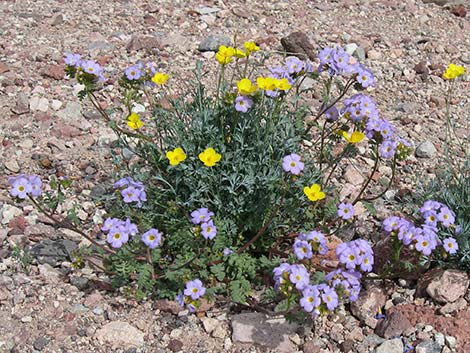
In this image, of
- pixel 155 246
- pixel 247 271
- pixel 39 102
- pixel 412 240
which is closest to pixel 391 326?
pixel 412 240

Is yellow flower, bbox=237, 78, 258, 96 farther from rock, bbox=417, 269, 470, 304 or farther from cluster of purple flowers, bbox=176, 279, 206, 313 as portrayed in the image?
rock, bbox=417, 269, 470, 304

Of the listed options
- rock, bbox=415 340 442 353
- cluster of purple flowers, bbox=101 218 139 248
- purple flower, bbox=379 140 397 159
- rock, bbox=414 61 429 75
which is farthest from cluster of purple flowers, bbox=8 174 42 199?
Answer: rock, bbox=414 61 429 75

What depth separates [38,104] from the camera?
16.5 ft

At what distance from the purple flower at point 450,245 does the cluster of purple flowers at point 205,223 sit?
1.15 metres

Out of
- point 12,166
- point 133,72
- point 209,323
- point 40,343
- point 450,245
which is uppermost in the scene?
point 133,72

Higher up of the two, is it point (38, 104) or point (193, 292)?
Answer: point (193, 292)

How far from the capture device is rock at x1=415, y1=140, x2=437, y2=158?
15.4 ft

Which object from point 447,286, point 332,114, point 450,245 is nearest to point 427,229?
point 450,245

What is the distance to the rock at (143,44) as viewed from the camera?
574 cm

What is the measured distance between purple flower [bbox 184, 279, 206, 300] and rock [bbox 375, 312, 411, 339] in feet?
3.14

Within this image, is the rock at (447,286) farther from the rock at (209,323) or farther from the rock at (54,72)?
the rock at (54,72)

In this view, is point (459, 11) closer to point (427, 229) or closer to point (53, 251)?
point (427, 229)

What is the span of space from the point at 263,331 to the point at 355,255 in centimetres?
63

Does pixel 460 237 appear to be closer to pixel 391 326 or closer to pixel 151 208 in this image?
pixel 391 326
